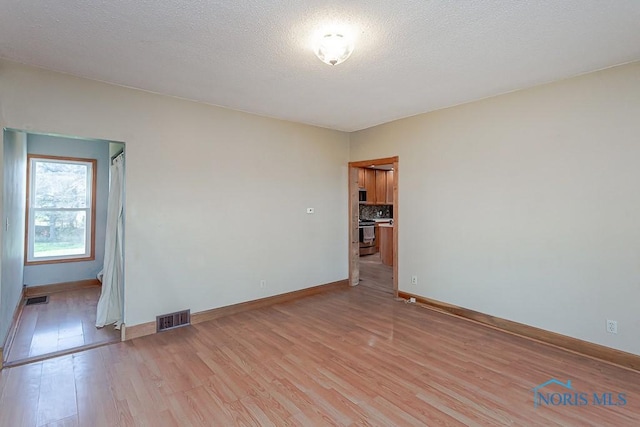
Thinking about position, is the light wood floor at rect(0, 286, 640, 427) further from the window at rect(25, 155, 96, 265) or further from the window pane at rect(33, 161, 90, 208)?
the window pane at rect(33, 161, 90, 208)

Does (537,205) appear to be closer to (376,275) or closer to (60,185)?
(376,275)

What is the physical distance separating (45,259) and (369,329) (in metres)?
5.14

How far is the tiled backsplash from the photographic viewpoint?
9.06 m

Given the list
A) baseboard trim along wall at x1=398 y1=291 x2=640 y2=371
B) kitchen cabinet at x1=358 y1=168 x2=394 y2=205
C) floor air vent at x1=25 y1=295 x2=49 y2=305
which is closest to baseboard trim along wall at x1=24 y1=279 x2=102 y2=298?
floor air vent at x1=25 y1=295 x2=49 y2=305

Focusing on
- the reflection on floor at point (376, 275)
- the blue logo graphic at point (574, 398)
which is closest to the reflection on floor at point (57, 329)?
the reflection on floor at point (376, 275)

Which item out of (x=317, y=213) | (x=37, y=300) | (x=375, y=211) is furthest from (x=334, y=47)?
(x=375, y=211)

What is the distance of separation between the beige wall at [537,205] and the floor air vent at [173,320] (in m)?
3.03

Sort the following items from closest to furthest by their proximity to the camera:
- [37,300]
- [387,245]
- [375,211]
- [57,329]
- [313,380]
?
[313,380]
[57,329]
[37,300]
[387,245]
[375,211]

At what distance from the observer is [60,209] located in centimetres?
503

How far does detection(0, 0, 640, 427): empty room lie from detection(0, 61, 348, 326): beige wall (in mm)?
23

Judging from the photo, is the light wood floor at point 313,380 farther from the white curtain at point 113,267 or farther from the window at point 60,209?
the window at point 60,209

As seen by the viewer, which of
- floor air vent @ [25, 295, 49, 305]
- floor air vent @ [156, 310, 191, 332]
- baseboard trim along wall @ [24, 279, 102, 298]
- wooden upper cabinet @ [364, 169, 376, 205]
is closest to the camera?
floor air vent @ [156, 310, 191, 332]

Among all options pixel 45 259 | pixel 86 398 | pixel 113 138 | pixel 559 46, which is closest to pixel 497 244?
pixel 559 46

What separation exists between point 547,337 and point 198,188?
4.12 meters
